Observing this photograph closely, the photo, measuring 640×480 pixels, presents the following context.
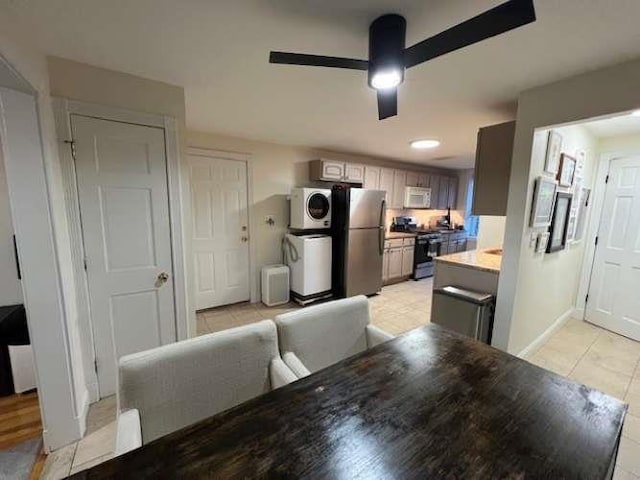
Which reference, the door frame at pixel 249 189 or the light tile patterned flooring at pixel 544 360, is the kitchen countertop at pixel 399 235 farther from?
the door frame at pixel 249 189

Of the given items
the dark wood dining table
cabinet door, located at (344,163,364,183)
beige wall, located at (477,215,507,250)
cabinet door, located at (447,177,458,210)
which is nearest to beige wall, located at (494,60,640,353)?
beige wall, located at (477,215,507,250)

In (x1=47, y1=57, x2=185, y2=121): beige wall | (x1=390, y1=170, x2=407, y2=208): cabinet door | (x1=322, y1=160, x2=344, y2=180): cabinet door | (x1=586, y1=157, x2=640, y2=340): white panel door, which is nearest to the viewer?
(x1=47, y1=57, x2=185, y2=121): beige wall

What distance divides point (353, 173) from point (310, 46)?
2.95 meters

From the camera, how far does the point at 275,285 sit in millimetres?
3787

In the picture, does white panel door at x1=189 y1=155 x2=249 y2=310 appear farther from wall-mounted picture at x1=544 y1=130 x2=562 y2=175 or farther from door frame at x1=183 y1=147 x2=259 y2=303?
wall-mounted picture at x1=544 y1=130 x2=562 y2=175

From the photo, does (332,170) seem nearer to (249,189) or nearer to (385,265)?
(249,189)

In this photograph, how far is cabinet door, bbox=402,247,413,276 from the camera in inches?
194

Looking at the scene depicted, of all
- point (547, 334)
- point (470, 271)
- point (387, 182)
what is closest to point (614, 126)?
point (470, 271)

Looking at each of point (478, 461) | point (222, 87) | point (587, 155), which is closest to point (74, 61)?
point (222, 87)

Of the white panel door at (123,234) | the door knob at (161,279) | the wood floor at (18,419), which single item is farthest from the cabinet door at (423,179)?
the wood floor at (18,419)

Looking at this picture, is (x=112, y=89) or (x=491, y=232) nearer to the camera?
(x=112, y=89)

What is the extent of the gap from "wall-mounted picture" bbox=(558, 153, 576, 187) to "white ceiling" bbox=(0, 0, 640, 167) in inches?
26.6

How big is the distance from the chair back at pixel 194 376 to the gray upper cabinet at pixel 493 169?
207cm

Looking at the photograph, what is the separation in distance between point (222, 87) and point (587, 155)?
12.3 feet
